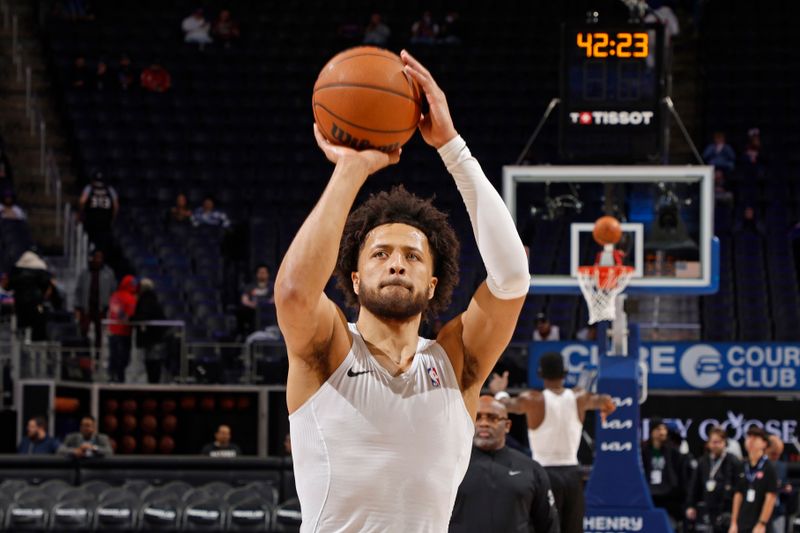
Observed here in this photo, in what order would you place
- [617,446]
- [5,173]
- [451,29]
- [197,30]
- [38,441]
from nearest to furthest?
[617,446] < [38,441] < [5,173] < [197,30] < [451,29]

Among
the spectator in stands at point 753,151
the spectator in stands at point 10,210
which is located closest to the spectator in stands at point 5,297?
the spectator in stands at point 10,210

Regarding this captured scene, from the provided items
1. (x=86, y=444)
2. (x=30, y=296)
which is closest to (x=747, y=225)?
(x=30, y=296)

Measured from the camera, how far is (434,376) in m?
3.62

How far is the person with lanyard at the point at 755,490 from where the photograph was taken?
1163 cm

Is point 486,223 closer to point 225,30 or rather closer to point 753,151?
point 753,151

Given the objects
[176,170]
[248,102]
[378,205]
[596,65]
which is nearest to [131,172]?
[176,170]

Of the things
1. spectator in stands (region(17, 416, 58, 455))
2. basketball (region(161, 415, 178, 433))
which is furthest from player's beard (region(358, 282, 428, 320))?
basketball (region(161, 415, 178, 433))

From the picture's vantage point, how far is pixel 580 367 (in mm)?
14305

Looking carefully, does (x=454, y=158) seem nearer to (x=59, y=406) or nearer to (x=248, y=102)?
(x=59, y=406)

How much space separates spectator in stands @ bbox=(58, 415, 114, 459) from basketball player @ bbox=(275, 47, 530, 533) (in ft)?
30.5

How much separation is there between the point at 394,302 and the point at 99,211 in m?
14.8

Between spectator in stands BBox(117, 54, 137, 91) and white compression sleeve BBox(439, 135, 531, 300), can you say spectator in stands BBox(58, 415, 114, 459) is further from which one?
white compression sleeve BBox(439, 135, 531, 300)

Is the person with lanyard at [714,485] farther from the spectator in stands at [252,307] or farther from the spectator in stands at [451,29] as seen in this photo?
the spectator in stands at [451,29]

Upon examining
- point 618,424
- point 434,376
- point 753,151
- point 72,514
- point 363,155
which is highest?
point 753,151
